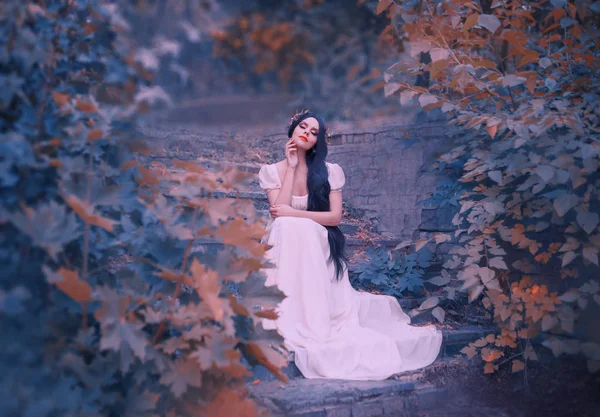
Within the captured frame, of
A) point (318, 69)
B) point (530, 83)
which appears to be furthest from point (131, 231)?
point (318, 69)

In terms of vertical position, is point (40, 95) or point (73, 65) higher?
point (73, 65)

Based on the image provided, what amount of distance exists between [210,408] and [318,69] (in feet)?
26.3

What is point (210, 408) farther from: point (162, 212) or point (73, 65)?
point (73, 65)

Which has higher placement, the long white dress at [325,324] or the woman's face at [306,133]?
the woman's face at [306,133]

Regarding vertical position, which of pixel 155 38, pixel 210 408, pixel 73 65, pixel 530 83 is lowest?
pixel 210 408

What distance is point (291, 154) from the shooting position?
3500 millimetres

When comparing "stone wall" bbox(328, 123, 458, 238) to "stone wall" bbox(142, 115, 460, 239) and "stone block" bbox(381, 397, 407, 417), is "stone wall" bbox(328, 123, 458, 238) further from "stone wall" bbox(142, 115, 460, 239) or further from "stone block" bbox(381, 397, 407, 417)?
"stone block" bbox(381, 397, 407, 417)

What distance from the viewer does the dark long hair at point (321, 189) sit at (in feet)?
10.6

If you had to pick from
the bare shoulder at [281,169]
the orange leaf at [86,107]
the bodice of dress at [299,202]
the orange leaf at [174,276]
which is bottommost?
the orange leaf at [174,276]

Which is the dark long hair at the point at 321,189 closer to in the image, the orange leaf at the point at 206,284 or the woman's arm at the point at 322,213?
the woman's arm at the point at 322,213

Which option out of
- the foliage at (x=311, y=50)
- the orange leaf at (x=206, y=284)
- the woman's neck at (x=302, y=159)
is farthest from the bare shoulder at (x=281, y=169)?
the foliage at (x=311, y=50)

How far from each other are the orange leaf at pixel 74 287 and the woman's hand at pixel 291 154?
6.88 ft

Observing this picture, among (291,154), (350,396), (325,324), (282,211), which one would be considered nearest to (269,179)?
(291,154)

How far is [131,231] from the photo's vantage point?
1754 mm
